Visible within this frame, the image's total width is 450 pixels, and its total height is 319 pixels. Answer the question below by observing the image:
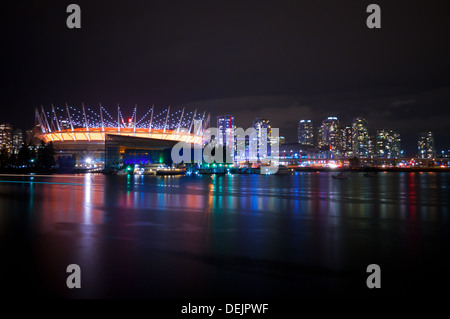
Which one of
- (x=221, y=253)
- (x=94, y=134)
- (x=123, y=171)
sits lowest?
(x=221, y=253)

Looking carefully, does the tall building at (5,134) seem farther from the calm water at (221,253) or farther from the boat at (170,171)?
the calm water at (221,253)

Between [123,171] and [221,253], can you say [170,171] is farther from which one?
[221,253]

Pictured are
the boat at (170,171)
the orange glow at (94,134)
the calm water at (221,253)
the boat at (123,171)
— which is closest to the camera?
the calm water at (221,253)

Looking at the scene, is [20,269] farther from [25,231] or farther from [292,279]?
[292,279]

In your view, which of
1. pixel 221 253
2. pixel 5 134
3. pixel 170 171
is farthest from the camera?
pixel 5 134

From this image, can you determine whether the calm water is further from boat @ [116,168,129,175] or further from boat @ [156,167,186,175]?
boat @ [116,168,129,175]

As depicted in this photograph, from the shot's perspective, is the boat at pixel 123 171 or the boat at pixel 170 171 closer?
the boat at pixel 123 171

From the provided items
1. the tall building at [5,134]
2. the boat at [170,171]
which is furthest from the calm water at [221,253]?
the tall building at [5,134]

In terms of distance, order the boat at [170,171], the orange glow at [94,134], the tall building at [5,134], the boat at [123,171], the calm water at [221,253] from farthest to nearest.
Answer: the tall building at [5,134], the orange glow at [94,134], the boat at [170,171], the boat at [123,171], the calm water at [221,253]

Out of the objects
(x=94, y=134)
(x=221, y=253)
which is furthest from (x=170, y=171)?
(x=221, y=253)

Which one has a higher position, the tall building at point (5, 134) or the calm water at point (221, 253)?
the tall building at point (5, 134)
